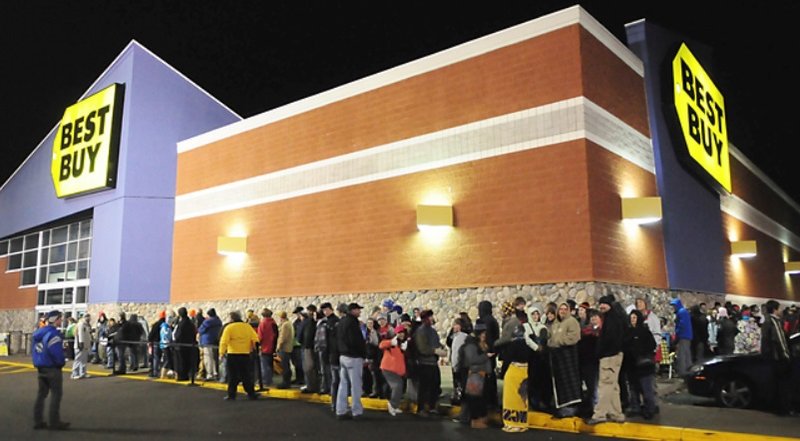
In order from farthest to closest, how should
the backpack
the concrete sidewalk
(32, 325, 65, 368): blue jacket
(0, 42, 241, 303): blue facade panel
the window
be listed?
the window < (0, 42, 241, 303): blue facade panel < the backpack < (32, 325, 65, 368): blue jacket < the concrete sidewalk

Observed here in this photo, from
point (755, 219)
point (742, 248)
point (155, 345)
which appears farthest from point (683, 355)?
point (755, 219)

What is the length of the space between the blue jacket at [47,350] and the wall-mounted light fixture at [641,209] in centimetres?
1287

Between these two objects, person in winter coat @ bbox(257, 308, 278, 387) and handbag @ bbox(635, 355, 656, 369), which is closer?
handbag @ bbox(635, 355, 656, 369)

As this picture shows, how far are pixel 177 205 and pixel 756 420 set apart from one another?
2194cm

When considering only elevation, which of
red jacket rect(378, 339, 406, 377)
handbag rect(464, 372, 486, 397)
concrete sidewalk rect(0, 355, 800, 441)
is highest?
red jacket rect(378, 339, 406, 377)

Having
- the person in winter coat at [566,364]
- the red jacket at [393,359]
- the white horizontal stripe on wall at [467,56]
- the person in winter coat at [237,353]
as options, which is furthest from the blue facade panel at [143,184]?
the person in winter coat at [566,364]

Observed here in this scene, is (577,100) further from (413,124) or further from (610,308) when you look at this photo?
(610,308)

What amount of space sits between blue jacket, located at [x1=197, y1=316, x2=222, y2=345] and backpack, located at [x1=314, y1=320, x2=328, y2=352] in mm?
4323

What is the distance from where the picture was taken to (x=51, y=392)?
9914 mm

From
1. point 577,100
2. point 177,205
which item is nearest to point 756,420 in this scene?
point 577,100

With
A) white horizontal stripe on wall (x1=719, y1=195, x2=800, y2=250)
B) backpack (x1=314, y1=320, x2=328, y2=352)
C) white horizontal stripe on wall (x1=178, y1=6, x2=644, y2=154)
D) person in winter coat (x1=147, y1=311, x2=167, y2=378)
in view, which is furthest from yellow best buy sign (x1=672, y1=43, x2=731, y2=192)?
person in winter coat (x1=147, y1=311, x2=167, y2=378)

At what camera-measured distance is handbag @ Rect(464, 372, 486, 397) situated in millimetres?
9562

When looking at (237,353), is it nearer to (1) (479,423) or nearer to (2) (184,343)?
(2) (184,343)

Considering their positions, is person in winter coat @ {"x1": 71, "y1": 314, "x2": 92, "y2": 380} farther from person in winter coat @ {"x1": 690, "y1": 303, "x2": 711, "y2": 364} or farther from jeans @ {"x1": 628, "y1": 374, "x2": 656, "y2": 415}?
person in winter coat @ {"x1": 690, "y1": 303, "x2": 711, "y2": 364}
